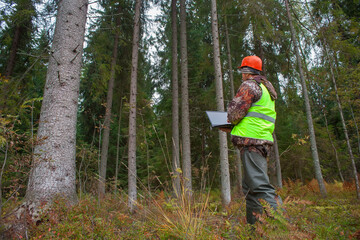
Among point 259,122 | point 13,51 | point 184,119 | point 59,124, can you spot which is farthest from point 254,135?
point 13,51

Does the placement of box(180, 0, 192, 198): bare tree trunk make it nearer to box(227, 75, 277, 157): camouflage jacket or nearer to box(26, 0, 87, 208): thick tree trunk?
box(26, 0, 87, 208): thick tree trunk

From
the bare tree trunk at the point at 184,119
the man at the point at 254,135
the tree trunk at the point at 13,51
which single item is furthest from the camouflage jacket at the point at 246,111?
the tree trunk at the point at 13,51

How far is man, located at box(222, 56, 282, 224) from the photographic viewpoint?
2484mm

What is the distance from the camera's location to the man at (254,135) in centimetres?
248

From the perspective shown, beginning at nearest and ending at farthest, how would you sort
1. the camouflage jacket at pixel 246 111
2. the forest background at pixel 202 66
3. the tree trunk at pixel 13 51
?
the camouflage jacket at pixel 246 111, the forest background at pixel 202 66, the tree trunk at pixel 13 51

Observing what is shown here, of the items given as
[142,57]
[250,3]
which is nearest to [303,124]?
[250,3]

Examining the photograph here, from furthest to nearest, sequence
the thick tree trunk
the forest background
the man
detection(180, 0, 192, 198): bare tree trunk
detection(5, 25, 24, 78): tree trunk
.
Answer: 1. detection(5, 25, 24, 78): tree trunk
2. detection(180, 0, 192, 198): bare tree trunk
3. the forest background
4. the thick tree trunk
5. the man

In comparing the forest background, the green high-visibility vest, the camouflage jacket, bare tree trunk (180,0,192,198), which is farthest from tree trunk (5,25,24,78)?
the green high-visibility vest

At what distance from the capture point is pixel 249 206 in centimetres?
258

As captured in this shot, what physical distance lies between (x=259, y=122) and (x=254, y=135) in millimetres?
171

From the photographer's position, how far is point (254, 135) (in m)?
2.62

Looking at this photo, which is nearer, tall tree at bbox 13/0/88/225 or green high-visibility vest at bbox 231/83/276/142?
green high-visibility vest at bbox 231/83/276/142

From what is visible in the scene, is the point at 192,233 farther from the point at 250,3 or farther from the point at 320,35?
the point at 320,35

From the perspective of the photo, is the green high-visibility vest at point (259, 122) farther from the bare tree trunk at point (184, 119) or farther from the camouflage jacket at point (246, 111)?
the bare tree trunk at point (184, 119)
